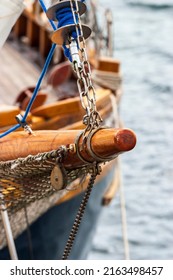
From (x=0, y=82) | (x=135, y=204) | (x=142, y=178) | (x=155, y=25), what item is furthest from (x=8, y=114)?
(x=155, y=25)

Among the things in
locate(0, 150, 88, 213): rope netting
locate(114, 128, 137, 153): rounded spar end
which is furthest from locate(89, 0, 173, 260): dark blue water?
locate(114, 128, 137, 153): rounded spar end

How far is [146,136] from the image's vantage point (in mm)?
14320

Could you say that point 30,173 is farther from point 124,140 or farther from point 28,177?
point 124,140

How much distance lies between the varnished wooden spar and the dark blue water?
6.43 meters

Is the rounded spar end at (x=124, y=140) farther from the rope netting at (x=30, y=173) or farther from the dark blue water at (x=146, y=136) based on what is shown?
the dark blue water at (x=146, y=136)

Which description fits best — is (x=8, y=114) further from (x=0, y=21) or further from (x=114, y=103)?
(x=114, y=103)

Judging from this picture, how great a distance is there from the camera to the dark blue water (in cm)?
1099

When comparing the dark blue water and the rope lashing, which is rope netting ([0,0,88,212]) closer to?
the rope lashing

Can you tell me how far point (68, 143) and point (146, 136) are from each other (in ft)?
34.5

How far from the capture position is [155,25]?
2167 centimetres

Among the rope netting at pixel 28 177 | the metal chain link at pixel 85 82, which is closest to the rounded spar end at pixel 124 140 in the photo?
the metal chain link at pixel 85 82

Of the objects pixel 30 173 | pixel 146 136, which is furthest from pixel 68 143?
pixel 146 136

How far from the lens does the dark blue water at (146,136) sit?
11.0 m
